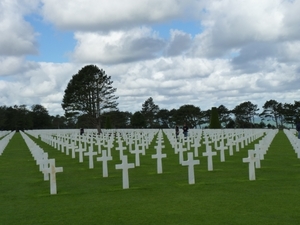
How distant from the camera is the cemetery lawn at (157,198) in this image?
6.67 meters

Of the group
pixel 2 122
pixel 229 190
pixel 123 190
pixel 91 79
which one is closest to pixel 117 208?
pixel 123 190

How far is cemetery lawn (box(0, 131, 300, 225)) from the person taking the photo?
263 inches

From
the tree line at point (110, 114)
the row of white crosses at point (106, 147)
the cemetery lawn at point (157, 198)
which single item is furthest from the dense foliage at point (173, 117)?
the cemetery lawn at point (157, 198)

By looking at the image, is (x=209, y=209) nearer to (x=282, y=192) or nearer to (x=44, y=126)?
(x=282, y=192)

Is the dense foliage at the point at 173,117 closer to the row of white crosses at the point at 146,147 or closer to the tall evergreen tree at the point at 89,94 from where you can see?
the tall evergreen tree at the point at 89,94

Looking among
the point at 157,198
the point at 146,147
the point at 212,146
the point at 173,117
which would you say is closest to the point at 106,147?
the point at 146,147

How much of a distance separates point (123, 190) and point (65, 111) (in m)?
53.8

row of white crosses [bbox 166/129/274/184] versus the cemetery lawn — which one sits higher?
row of white crosses [bbox 166/129/274/184]

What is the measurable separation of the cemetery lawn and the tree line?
146 ft

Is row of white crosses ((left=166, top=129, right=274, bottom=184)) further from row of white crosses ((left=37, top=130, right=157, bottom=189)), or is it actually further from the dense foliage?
the dense foliage

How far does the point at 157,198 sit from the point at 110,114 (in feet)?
186

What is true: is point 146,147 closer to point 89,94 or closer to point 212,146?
point 212,146

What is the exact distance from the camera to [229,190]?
8852mm

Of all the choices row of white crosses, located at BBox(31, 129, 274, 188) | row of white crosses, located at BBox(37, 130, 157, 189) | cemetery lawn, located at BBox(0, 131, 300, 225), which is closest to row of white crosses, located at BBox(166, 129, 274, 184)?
row of white crosses, located at BBox(31, 129, 274, 188)
